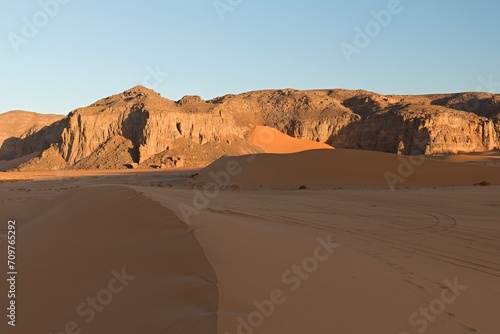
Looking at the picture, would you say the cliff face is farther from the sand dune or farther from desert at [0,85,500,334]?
desert at [0,85,500,334]

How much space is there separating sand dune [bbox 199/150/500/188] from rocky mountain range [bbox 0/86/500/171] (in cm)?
3131

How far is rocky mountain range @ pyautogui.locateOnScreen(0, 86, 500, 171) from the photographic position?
59.4m

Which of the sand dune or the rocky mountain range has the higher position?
the rocky mountain range

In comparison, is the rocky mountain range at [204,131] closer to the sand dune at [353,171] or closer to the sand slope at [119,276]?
the sand dune at [353,171]

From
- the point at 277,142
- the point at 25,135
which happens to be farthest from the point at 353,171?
the point at 25,135

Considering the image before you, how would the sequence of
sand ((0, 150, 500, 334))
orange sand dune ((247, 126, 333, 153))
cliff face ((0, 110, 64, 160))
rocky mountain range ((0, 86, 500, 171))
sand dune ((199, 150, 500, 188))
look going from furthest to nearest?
1. cliff face ((0, 110, 64, 160))
2. orange sand dune ((247, 126, 333, 153))
3. rocky mountain range ((0, 86, 500, 171))
4. sand dune ((199, 150, 500, 188))
5. sand ((0, 150, 500, 334))

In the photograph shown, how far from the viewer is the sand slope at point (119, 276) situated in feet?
9.66

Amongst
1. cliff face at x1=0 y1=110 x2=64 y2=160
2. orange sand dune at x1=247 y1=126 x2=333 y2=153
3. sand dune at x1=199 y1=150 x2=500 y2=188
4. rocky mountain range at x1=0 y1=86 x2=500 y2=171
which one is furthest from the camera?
cliff face at x1=0 y1=110 x2=64 y2=160

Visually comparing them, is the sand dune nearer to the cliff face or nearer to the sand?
the sand

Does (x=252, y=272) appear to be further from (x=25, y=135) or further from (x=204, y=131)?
(x=25, y=135)

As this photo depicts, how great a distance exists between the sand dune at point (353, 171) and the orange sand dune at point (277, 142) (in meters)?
43.5

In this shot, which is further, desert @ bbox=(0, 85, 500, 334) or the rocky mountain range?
the rocky mountain range

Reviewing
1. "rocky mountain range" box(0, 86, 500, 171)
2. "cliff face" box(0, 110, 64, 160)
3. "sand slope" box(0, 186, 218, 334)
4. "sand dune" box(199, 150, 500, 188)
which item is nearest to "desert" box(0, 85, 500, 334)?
"sand slope" box(0, 186, 218, 334)

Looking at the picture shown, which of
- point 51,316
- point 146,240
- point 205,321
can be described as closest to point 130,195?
point 146,240
